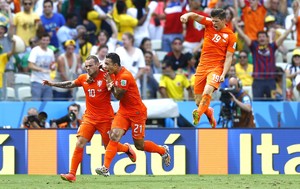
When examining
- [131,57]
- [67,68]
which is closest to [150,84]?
[131,57]

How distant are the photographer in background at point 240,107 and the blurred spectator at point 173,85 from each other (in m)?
1.56

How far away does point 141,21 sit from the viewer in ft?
76.5

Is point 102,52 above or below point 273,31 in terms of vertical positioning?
below

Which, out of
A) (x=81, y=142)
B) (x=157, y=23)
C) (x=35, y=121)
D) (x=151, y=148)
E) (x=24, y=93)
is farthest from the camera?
(x=157, y=23)

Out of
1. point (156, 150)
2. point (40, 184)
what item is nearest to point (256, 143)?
point (156, 150)

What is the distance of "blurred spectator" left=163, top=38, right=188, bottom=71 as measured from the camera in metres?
21.8

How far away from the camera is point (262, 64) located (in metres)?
21.5

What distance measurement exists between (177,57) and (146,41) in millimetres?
984

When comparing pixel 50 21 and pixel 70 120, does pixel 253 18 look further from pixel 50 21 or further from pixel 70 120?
pixel 70 120

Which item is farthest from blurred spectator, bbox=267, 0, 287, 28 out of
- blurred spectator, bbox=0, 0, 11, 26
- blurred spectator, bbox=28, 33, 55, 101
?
blurred spectator, bbox=0, 0, 11, 26

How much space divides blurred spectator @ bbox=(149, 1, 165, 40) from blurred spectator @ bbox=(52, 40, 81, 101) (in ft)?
10.2

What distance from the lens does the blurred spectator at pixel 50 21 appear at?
22609 millimetres

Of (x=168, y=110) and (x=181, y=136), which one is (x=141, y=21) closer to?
(x=168, y=110)

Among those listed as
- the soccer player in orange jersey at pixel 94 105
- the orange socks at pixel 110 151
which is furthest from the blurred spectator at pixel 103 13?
the orange socks at pixel 110 151
